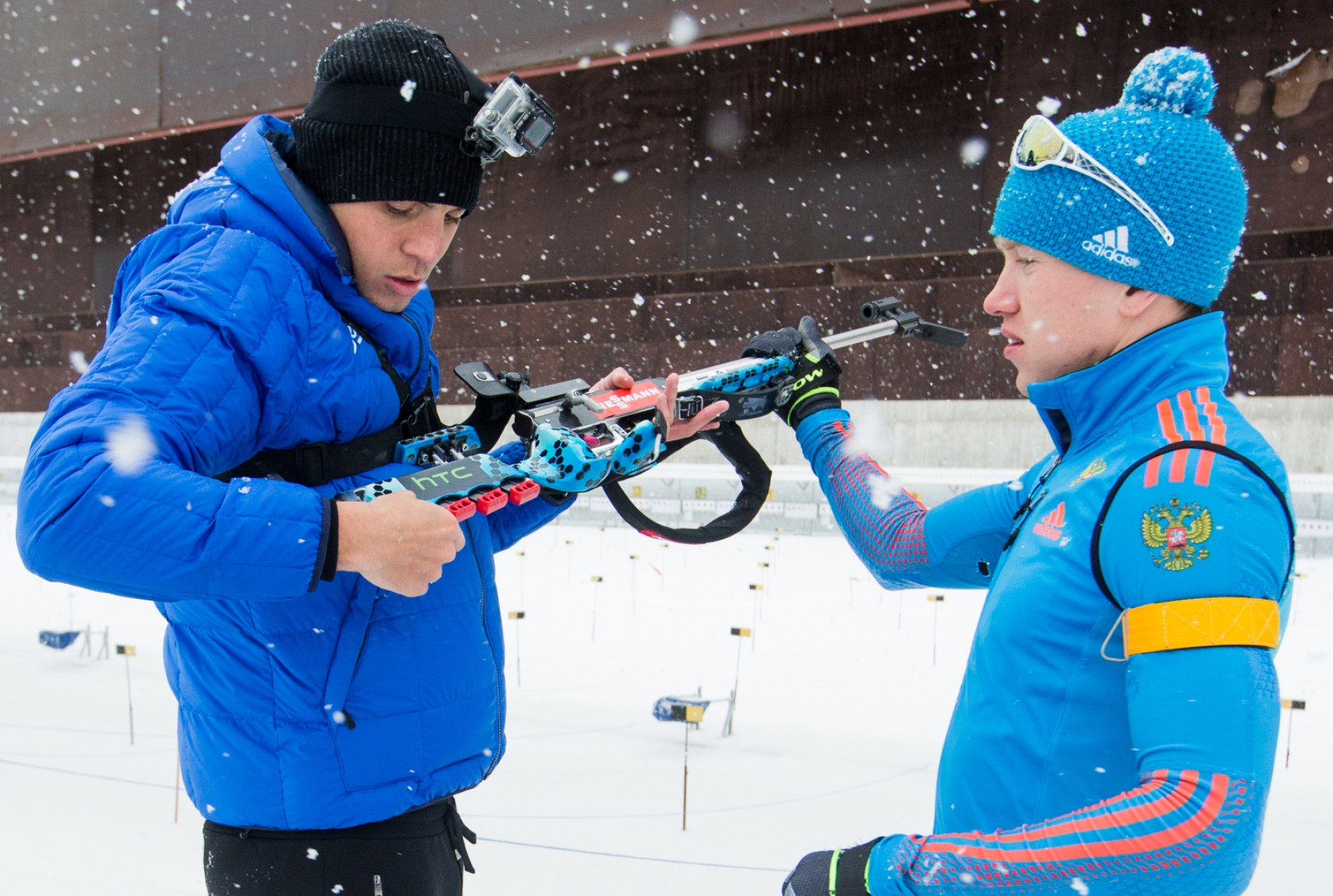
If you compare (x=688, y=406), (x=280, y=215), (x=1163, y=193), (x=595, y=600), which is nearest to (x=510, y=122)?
(x=280, y=215)

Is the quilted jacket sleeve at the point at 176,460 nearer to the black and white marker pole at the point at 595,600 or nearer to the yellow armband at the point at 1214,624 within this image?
the yellow armband at the point at 1214,624

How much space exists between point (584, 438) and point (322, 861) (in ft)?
2.18

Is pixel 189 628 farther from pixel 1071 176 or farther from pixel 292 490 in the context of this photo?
pixel 1071 176

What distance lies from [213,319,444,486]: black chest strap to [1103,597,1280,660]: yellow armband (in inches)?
37.1

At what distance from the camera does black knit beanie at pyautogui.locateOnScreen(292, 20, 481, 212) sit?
1161 millimetres

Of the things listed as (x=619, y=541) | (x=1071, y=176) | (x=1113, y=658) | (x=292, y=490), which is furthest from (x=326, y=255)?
(x=619, y=541)

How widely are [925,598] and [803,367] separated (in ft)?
9.87

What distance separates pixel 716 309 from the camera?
4.22m

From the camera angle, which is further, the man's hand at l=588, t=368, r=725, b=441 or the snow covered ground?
the snow covered ground

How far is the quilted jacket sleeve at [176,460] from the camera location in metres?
0.84

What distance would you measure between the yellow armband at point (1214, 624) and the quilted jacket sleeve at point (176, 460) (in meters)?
0.79

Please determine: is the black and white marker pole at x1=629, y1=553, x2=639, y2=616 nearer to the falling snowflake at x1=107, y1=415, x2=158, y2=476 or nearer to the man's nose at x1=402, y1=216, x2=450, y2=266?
the man's nose at x1=402, y1=216, x2=450, y2=266

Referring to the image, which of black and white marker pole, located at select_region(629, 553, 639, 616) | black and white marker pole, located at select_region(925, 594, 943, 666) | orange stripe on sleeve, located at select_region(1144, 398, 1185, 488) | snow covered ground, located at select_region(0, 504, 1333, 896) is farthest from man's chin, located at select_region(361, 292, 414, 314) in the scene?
black and white marker pole, located at select_region(629, 553, 639, 616)

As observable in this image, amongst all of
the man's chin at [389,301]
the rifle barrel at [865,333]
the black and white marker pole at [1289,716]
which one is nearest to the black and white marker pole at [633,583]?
the black and white marker pole at [1289,716]
